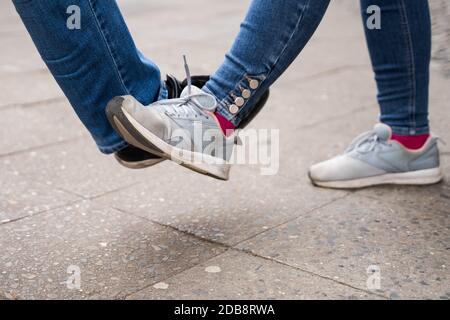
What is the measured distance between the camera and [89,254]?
7.09ft

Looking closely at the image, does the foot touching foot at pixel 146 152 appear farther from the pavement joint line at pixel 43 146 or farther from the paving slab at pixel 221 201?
the pavement joint line at pixel 43 146

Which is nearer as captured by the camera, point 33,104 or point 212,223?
point 212,223

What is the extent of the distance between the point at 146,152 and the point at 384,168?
0.93 meters

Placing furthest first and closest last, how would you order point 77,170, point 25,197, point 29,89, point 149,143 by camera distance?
point 29,89 → point 77,170 → point 25,197 → point 149,143

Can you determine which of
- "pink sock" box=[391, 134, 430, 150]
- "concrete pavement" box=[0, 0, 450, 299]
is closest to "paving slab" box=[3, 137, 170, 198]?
"concrete pavement" box=[0, 0, 450, 299]

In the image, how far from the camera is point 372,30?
2.56 m

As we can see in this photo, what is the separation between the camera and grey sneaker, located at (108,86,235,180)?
6.59 feet

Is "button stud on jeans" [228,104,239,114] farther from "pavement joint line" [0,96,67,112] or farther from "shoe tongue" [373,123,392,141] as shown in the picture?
"pavement joint line" [0,96,67,112]

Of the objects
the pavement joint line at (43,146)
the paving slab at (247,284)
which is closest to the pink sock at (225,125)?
the paving slab at (247,284)

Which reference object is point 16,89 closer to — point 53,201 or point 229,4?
point 53,201

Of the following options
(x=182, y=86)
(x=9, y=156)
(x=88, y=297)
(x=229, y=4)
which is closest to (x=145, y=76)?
(x=182, y=86)

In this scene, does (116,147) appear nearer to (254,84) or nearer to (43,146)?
(254,84)

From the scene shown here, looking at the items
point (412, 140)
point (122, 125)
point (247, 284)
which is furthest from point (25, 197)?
point (412, 140)
